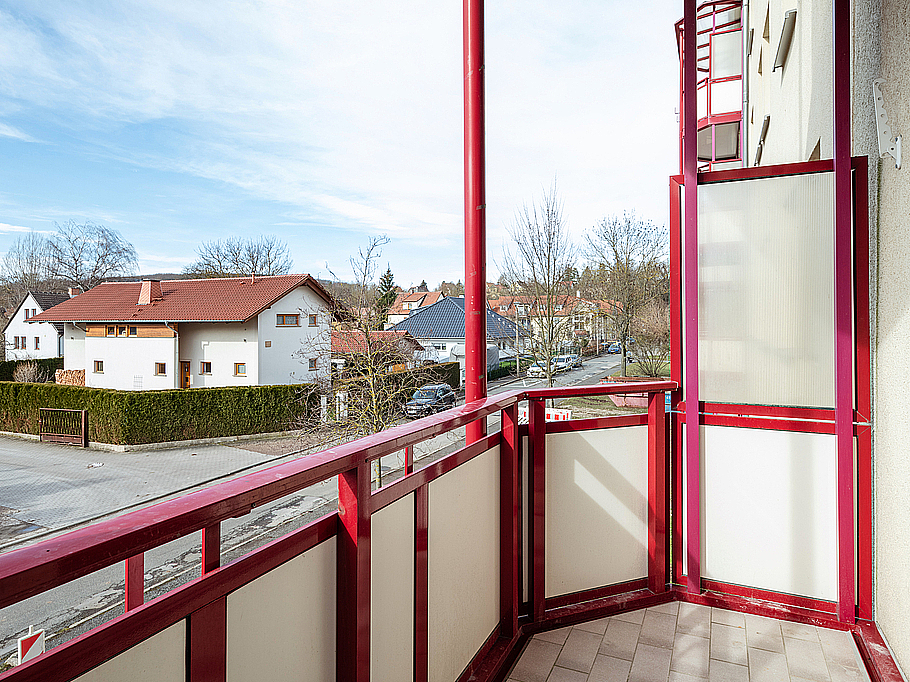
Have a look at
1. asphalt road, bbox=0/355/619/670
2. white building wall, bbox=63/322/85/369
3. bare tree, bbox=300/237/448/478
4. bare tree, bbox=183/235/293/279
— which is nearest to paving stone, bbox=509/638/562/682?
asphalt road, bbox=0/355/619/670

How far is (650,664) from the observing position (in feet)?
6.27

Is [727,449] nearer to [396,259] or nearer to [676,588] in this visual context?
[676,588]

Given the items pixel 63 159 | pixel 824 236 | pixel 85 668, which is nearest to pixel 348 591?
pixel 85 668

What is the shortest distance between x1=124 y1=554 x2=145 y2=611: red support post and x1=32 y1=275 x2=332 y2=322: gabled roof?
1659cm

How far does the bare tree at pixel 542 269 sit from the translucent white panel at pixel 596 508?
887 centimetres

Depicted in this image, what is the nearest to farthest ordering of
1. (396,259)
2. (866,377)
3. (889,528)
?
(889,528), (866,377), (396,259)

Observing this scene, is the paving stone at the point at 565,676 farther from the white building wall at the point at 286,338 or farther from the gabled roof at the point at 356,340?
the white building wall at the point at 286,338

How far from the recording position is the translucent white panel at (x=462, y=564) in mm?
1491

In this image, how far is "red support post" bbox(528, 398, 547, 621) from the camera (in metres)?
2.10

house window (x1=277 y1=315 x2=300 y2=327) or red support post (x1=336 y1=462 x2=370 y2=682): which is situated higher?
house window (x1=277 y1=315 x2=300 y2=327)

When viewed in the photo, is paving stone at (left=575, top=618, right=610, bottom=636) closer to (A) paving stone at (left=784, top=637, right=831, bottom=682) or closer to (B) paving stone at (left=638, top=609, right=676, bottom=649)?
(B) paving stone at (left=638, top=609, right=676, bottom=649)

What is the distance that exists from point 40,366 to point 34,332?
361cm

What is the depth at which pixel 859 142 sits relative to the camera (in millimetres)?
2086

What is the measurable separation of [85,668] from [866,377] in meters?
2.41
